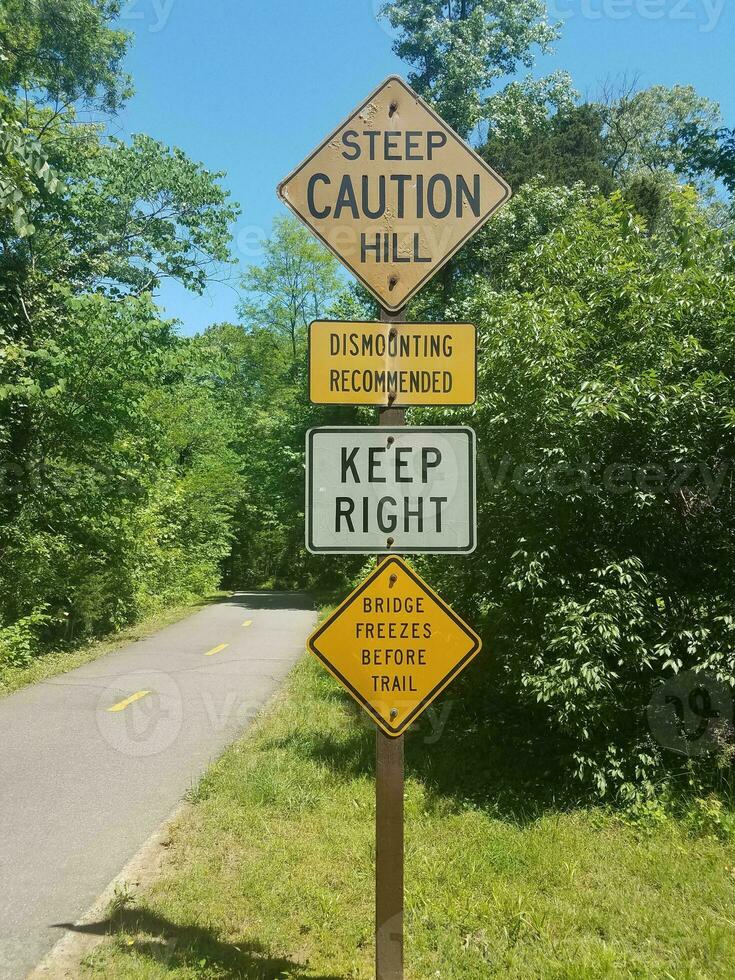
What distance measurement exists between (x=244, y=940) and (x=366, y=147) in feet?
13.1

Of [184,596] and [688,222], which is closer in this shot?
[688,222]

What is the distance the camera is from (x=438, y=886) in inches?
202

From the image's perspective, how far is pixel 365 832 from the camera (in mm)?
6090

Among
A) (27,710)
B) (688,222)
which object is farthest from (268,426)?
(688,222)

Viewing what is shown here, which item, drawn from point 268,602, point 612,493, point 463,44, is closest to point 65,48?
point 463,44

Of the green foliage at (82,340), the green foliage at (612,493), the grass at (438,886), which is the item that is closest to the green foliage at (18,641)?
the green foliage at (82,340)

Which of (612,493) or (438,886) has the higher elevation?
(612,493)

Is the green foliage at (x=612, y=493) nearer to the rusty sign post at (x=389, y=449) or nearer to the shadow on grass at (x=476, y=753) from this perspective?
the shadow on grass at (x=476, y=753)

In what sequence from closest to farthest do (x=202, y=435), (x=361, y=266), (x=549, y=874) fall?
(x=361, y=266), (x=549, y=874), (x=202, y=435)

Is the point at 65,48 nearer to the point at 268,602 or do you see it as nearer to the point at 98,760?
the point at 98,760

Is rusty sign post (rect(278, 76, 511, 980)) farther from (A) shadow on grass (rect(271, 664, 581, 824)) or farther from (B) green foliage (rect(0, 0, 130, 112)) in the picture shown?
Answer: (B) green foliage (rect(0, 0, 130, 112))

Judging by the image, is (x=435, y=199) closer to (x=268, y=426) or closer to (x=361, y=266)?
(x=361, y=266)

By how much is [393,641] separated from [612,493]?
10.8 feet

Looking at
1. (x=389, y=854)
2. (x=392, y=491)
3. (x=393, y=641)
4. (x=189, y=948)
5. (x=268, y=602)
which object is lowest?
(x=189, y=948)
